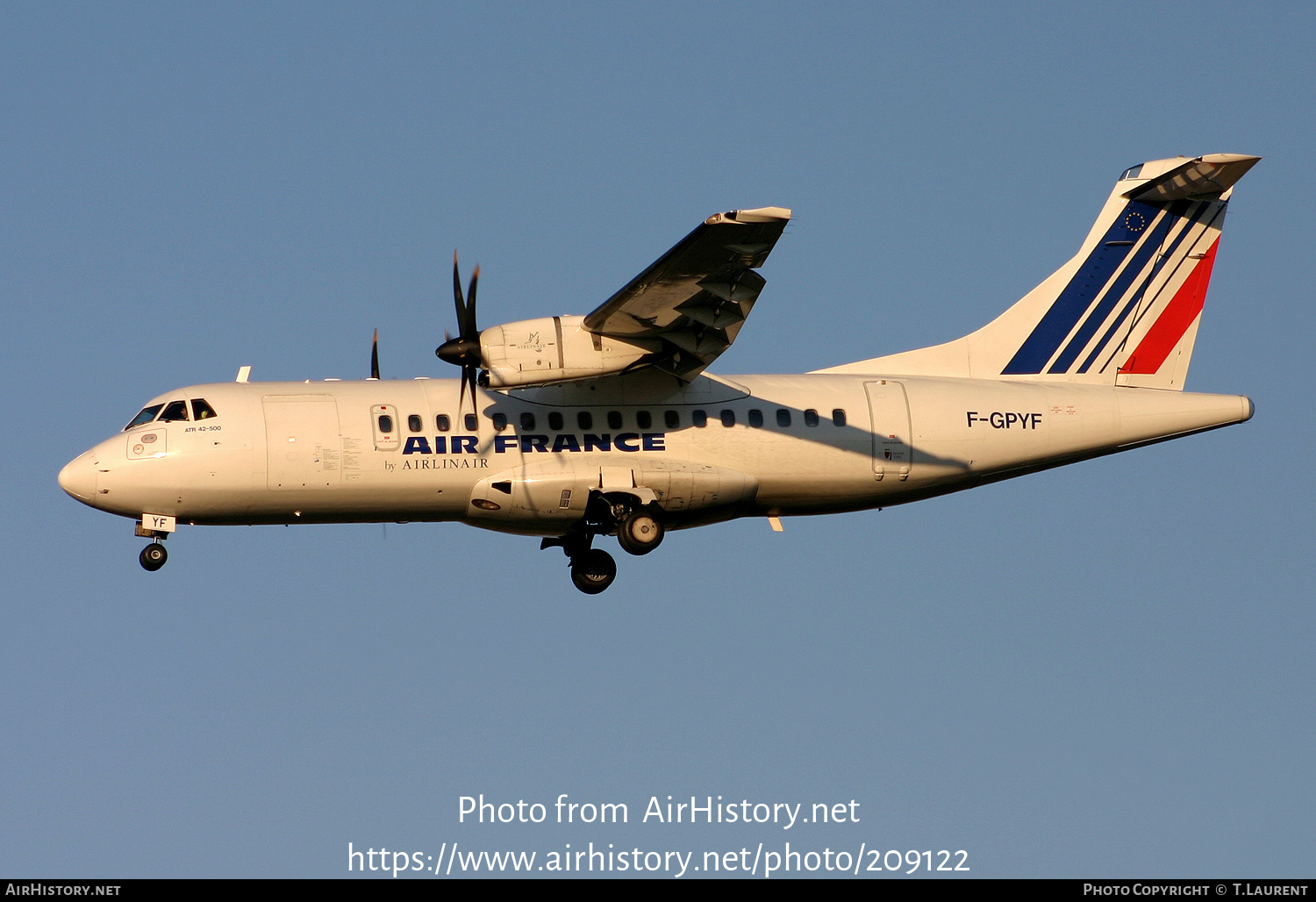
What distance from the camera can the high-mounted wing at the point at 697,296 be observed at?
76.0 feet

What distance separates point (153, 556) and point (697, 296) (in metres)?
8.93

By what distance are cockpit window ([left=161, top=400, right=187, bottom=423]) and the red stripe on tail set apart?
15.0 meters

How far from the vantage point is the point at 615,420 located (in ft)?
88.5

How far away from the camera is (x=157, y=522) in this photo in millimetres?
26062

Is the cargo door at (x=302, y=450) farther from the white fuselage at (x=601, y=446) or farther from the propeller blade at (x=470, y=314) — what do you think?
the propeller blade at (x=470, y=314)

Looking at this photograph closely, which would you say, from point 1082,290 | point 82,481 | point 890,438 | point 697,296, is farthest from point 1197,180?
point 82,481

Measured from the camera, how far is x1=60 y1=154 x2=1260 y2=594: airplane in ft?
83.2

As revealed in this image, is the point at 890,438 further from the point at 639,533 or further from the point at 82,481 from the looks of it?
the point at 82,481

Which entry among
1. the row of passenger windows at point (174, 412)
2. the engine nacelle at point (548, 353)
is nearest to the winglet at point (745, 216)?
the engine nacelle at point (548, 353)

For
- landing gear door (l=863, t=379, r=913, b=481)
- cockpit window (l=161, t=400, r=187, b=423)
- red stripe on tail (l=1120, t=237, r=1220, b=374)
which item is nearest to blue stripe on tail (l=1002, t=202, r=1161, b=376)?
red stripe on tail (l=1120, t=237, r=1220, b=374)

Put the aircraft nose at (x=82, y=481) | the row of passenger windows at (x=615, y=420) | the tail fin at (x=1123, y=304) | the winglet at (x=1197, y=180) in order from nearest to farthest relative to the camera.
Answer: the aircraft nose at (x=82, y=481), the row of passenger windows at (x=615, y=420), the winglet at (x=1197, y=180), the tail fin at (x=1123, y=304)
